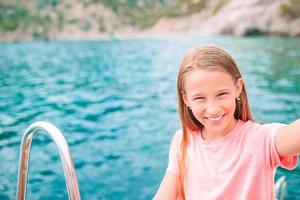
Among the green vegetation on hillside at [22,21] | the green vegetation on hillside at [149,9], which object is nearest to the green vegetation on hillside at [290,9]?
the green vegetation on hillside at [149,9]

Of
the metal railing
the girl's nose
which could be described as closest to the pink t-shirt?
the girl's nose

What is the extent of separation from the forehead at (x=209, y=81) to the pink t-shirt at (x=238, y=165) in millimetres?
190

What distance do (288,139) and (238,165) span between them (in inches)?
9.2

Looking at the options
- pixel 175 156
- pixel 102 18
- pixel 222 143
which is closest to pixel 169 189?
pixel 175 156

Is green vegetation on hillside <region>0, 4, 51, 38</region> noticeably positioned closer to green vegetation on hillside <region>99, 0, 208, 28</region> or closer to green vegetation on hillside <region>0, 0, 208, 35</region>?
green vegetation on hillside <region>0, 0, 208, 35</region>

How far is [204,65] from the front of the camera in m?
1.49

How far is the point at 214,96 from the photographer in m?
1.48

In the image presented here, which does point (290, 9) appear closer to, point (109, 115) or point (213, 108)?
point (109, 115)

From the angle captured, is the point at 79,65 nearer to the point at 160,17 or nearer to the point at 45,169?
the point at 45,169

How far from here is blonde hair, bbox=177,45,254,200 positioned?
1.50 metres

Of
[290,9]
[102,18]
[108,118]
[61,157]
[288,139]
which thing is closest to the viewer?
[288,139]

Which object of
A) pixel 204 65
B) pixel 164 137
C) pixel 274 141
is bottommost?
pixel 164 137

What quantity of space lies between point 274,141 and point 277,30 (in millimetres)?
45321

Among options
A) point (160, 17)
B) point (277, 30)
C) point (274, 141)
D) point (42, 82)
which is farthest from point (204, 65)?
point (160, 17)
